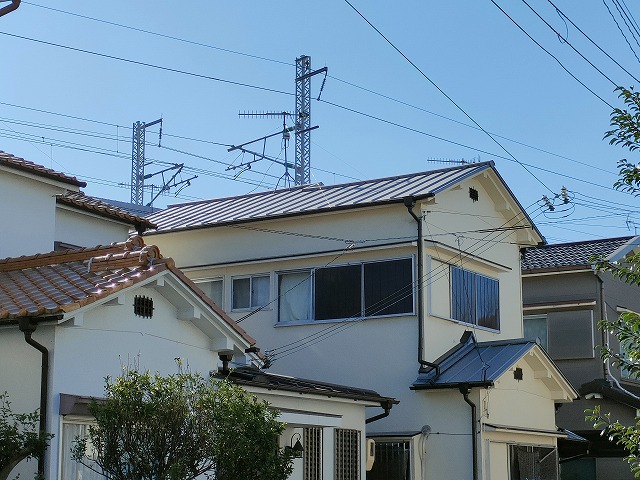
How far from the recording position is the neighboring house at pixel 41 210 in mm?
17891

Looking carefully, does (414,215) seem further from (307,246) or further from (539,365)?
(539,365)

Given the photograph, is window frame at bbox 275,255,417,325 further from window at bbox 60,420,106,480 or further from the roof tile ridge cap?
window at bbox 60,420,106,480

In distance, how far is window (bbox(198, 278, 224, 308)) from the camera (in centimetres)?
2419

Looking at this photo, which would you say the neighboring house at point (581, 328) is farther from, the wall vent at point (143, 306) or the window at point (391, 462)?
the wall vent at point (143, 306)

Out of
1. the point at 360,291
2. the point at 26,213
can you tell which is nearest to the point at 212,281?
the point at 360,291

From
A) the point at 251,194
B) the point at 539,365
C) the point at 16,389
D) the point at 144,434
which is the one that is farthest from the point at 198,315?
the point at 251,194

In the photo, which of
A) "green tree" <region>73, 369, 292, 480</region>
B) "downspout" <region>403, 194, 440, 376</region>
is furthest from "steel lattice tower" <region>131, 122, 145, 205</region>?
"green tree" <region>73, 369, 292, 480</region>

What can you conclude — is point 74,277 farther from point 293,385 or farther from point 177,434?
point 293,385

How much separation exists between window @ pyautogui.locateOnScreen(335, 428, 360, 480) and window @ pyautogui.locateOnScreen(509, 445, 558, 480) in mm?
3782

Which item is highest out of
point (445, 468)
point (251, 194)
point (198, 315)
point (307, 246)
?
point (251, 194)

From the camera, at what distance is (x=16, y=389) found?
1358cm

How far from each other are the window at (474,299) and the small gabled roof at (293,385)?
3646mm

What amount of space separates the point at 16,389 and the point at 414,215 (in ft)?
34.0

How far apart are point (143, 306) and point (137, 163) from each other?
26.8 metres
